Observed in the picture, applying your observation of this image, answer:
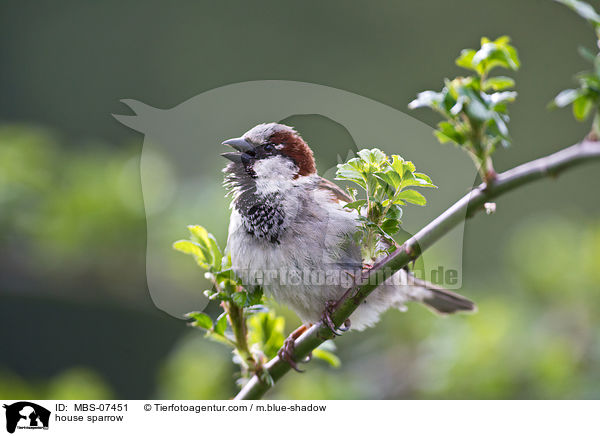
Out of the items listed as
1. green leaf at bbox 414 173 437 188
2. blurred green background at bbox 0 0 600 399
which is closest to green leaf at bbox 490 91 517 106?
green leaf at bbox 414 173 437 188

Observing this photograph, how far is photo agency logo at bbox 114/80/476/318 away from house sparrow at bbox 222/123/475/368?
22mm

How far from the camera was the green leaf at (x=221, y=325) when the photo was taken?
31.7 inches

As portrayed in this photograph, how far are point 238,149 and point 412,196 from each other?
0.45 m

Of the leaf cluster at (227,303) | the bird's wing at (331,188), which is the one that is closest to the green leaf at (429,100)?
the leaf cluster at (227,303)

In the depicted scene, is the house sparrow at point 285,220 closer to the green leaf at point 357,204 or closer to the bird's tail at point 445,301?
the green leaf at point 357,204

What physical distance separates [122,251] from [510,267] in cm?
109

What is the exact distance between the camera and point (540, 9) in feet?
6.23

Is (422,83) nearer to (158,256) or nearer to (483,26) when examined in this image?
(483,26)

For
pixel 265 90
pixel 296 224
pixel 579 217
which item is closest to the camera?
pixel 296 224

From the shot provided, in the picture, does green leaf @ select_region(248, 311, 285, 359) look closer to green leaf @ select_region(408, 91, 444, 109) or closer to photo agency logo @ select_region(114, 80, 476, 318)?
photo agency logo @ select_region(114, 80, 476, 318)

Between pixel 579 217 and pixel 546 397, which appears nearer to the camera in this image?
pixel 546 397

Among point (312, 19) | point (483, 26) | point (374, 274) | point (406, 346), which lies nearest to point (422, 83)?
point (483, 26)

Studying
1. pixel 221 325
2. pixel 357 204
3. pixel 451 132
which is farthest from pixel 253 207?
pixel 451 132

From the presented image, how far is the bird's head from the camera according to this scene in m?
1.01
